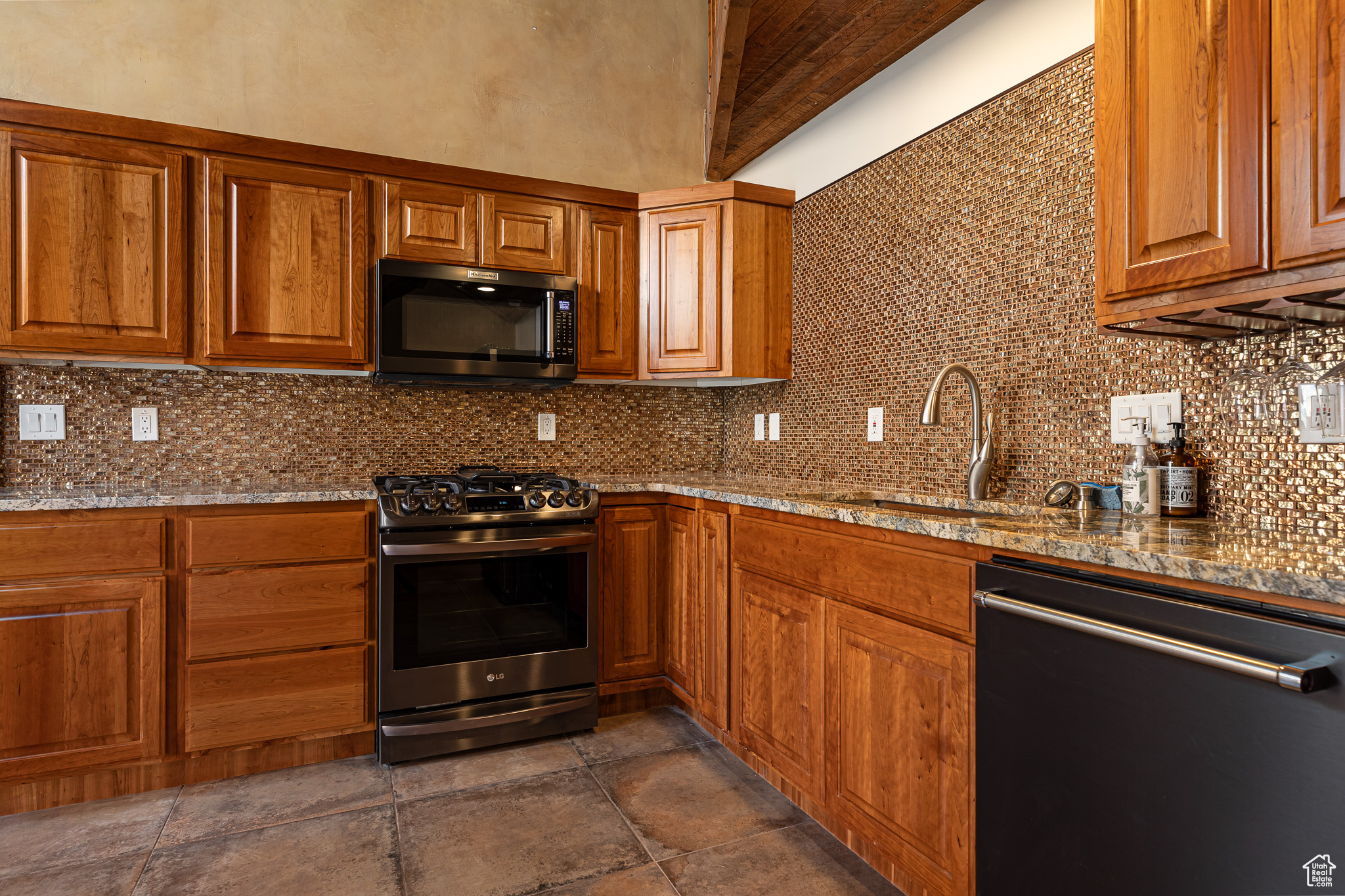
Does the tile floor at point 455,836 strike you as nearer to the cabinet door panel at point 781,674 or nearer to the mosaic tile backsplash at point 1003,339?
the cabinet door panel at point 781,674

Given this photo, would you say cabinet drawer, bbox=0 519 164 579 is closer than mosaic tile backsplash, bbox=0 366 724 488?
Yes

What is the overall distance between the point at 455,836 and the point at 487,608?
79cm

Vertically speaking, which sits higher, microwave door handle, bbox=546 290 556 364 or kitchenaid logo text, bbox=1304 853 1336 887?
microwave door handle, bbox=546 290 556 364

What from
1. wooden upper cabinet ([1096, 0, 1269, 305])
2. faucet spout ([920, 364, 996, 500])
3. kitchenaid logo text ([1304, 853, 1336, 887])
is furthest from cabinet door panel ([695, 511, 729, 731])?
kitchenaid logo text ([1304, 853, 1336, 887])

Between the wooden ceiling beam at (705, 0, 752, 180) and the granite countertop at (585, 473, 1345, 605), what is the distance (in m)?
1.81

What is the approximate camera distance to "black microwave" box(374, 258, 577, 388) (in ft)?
9.03

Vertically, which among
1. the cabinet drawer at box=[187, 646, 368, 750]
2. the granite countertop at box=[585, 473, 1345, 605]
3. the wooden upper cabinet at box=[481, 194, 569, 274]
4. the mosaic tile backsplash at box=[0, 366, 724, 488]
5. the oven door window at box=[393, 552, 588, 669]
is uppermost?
the wooden upper cabinet at box=[481, 194, 569, 274]

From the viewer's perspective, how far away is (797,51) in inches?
106

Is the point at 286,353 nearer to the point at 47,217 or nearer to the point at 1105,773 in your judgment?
the point at 47,217

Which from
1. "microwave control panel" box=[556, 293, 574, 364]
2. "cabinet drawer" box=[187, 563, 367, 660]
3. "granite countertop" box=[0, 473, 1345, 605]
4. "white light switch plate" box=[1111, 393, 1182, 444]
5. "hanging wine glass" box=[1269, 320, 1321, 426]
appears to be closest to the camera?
"granite countertop" box=[0, 473, 1345, 605]

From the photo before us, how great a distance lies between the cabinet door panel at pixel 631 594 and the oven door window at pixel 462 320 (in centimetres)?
80

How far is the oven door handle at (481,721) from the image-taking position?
2463 mm

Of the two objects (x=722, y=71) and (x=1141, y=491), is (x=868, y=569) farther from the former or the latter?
(x=722, y=71)

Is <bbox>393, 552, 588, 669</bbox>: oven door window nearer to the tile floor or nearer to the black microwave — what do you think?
the tile floor
